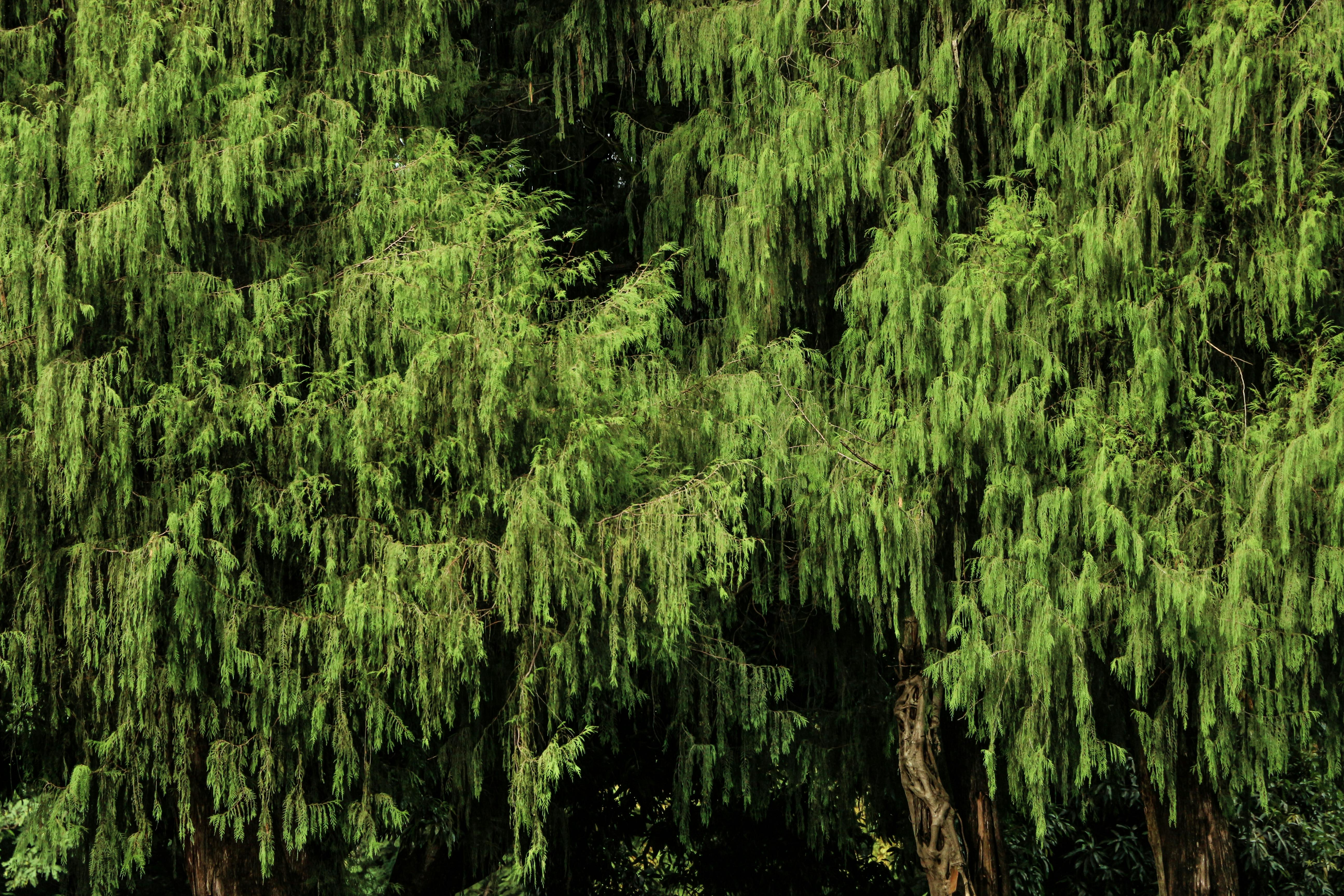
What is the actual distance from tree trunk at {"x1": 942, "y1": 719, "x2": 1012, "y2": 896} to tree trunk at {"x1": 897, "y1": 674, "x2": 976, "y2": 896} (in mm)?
290

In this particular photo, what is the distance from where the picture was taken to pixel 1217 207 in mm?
6387

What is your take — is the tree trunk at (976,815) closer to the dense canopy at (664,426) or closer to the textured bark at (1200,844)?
the dense canopy at (664,426)

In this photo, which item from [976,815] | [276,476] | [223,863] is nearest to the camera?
[276,476]

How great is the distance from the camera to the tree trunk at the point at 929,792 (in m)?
7.03

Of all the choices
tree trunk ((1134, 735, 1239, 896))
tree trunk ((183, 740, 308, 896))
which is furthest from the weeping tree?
tree trunk ((183, 740, 308, 896))

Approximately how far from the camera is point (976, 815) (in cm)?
756

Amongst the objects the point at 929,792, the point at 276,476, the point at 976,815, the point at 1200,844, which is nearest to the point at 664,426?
the point at 276,476

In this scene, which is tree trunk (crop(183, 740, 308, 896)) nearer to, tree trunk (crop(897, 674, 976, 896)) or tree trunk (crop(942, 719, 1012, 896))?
tree trunk (crop(897, 674, 976, 896))

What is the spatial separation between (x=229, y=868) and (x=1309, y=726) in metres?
5.25

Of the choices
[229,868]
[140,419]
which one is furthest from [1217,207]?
[229,868]

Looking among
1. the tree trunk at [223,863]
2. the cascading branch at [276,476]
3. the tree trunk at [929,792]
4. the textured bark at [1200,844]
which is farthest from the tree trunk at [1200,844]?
the tree trunk at [223,863]

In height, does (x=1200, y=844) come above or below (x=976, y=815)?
above

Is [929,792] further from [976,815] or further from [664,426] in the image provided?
[664,426]

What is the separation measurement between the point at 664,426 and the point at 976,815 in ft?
9.58
